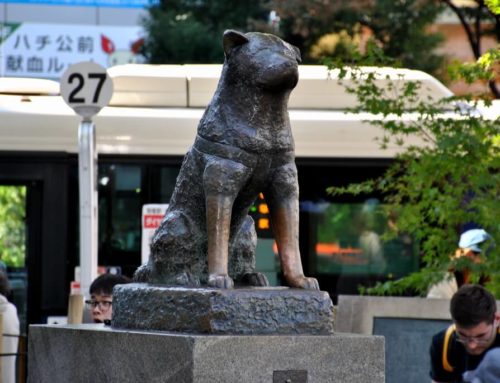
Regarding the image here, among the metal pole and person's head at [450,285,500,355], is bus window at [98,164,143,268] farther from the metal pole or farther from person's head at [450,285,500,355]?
person's head at [450,285,500,355]

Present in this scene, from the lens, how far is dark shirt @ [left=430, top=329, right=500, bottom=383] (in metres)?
6.96

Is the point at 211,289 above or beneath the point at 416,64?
beneath

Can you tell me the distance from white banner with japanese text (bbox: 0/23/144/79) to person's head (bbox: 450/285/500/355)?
26.9 metres

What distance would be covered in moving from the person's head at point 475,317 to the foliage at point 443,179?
3.46 m

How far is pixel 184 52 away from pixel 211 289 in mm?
26719

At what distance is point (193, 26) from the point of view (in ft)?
104

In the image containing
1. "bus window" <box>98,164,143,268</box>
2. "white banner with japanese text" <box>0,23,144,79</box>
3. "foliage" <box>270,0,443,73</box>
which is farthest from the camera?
"white banner with japanese text" <box>0,23,144,79</box>

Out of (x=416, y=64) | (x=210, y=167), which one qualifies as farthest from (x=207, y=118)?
(x=416, y=64)

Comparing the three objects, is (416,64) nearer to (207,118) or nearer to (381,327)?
(381,327)

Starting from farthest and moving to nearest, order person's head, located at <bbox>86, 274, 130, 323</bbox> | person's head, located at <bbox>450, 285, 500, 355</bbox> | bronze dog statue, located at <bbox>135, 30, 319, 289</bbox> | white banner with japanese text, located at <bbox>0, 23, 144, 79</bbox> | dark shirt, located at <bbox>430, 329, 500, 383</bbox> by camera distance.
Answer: white banner with japanese text, located at <bbox>0, 23, 144, 79</bbox> → person's head, located at <bbox>86, 274, 130, 323</bbox> → dark shirt, located at <bbox>430, 329, 500, 383</bbox> → person's head, located at <bbox>450, 285, 500, 355</bbox> → bronze dog statue, located at <bbox>135, 30, 319, 289</bbox>

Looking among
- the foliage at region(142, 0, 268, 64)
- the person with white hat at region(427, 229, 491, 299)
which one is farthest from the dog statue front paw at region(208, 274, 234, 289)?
the foliage at region(142, 0, 268, 64)

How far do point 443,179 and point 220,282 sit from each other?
6.31 meters

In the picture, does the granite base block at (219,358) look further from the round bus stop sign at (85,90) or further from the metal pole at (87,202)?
the round bus stop sign at (85,90)

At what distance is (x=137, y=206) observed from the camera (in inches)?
603
